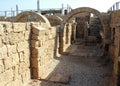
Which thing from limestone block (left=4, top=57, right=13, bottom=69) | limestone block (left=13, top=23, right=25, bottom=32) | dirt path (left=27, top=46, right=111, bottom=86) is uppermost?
limestone block (left=13, top=23, right=25, bottom=32)

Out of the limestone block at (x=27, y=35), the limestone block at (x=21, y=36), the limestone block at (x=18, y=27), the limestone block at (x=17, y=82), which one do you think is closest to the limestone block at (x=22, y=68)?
the limestone block at (x=17, y=82)

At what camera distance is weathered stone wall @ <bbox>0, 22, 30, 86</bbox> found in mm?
6371

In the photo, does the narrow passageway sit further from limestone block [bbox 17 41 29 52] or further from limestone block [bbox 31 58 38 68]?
limestone block [bbox 17 41 29 52]

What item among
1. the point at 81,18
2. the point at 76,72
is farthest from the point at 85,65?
the point at 81,18

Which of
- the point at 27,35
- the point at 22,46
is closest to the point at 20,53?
the point at 22,46

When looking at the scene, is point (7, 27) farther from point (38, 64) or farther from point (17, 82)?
point (38, 64)

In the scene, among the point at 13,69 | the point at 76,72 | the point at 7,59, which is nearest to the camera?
the point at 7,59

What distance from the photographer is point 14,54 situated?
7.09m

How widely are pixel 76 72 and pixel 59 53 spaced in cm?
474

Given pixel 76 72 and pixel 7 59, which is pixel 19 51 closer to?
pixel 7 59

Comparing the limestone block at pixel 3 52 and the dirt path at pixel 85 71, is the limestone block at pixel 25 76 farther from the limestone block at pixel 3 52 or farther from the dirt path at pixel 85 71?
the limestone block at pixel 3 52

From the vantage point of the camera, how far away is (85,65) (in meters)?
12.2

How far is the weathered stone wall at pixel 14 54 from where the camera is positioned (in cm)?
637

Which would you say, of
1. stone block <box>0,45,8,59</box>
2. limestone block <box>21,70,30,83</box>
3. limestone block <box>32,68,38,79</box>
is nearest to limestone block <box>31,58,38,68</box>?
limestone block <box>32,68,38,79</box>
